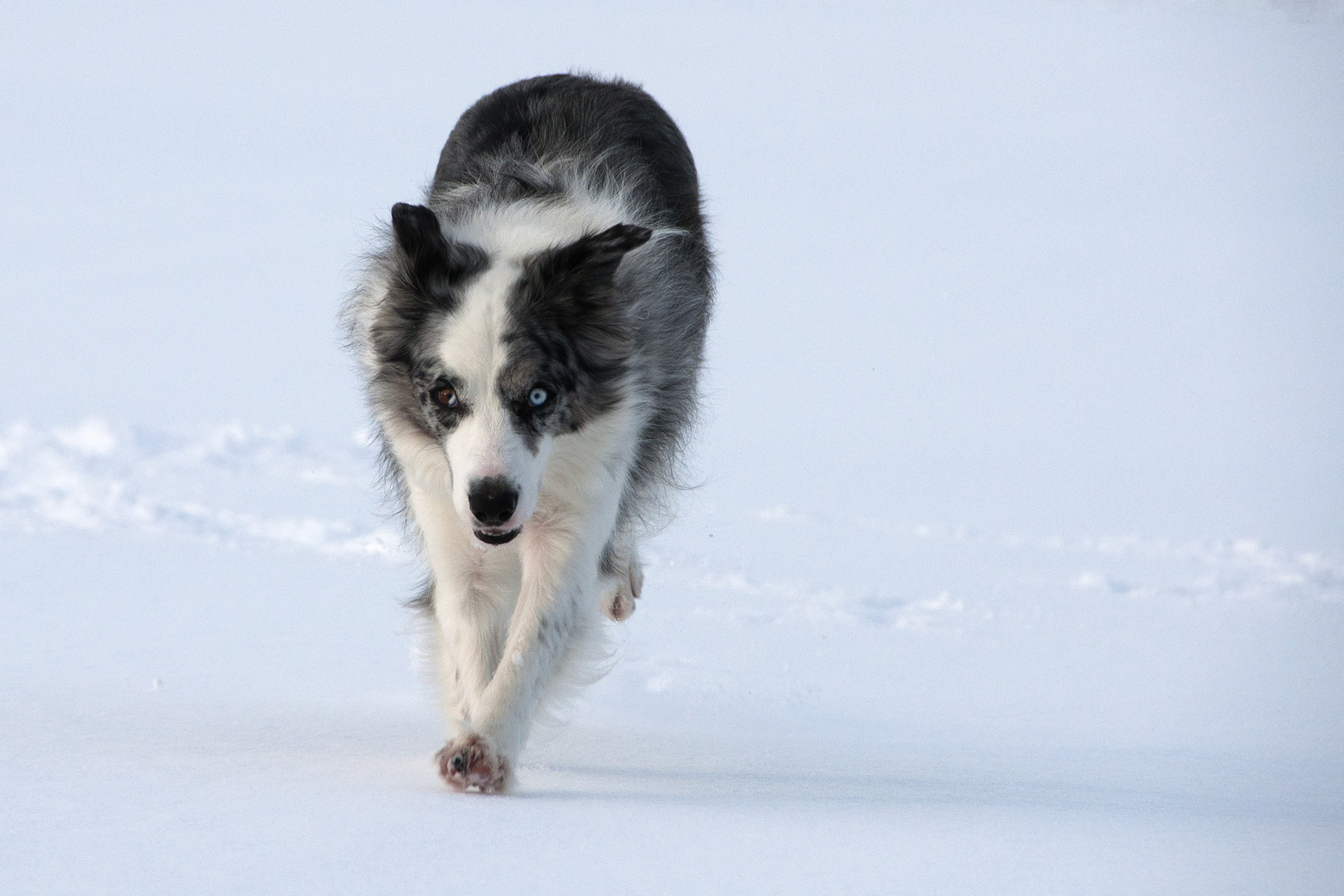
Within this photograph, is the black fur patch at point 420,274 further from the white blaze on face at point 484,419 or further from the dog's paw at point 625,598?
the dog's paw at point 625,598

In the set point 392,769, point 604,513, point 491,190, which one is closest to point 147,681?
point 392,769

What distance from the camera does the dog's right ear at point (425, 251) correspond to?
3.63 m

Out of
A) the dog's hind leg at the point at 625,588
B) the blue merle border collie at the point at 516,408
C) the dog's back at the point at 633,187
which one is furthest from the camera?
the dog's hind leg at the point at 625,588

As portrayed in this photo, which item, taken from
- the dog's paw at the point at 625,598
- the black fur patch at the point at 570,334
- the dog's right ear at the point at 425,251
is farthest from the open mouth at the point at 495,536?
the dog's paw at the point at 625,598

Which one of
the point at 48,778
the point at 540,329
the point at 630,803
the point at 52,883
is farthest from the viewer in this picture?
the point at 540,329

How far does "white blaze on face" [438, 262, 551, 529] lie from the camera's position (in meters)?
3.29

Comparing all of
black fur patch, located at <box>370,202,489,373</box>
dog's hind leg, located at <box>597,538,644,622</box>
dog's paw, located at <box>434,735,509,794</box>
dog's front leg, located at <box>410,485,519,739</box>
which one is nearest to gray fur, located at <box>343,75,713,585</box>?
black fur patch, located at <box>370,202,489,373</box>

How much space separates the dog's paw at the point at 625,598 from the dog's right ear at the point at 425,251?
5.88ft

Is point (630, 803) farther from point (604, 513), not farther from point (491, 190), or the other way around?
point (491, 190)

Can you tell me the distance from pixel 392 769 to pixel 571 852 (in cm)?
87

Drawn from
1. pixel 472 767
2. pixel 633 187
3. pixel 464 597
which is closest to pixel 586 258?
pixel 464 597

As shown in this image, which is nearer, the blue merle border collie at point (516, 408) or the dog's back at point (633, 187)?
the blue merle border collie at point (516, 408)

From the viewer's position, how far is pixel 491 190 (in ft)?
14.4

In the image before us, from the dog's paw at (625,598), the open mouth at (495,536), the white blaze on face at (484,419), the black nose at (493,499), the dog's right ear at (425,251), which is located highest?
the dog's right ear at (425,251)
